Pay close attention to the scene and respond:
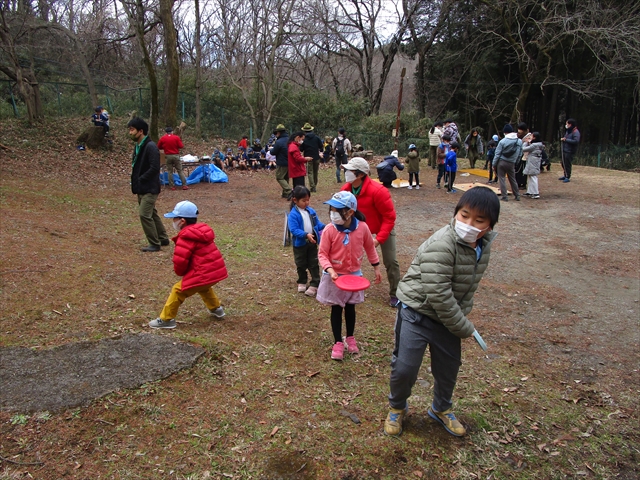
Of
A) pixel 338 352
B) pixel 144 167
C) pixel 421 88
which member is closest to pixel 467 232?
pixel 338 352

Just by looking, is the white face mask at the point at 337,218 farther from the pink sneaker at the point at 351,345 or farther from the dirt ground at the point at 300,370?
the dirt ground at the point at 300,370

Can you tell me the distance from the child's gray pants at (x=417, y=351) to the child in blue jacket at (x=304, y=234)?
245cm

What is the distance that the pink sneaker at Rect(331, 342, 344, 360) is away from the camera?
14.0 ft

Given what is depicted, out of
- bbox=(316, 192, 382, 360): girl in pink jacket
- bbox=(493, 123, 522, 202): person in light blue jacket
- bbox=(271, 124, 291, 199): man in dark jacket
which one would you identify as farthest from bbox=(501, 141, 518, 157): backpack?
bbox=(316, 192, 382, 360): girl in pink jacket

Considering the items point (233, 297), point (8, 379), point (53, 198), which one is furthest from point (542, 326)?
point (53, 198)

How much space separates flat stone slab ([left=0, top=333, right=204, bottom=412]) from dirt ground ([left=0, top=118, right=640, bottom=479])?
0.35 feet

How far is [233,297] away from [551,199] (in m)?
10.4

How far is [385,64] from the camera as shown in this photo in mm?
32500

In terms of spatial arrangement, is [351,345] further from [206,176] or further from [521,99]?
[521,99]

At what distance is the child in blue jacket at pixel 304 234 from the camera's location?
5637 millimetres

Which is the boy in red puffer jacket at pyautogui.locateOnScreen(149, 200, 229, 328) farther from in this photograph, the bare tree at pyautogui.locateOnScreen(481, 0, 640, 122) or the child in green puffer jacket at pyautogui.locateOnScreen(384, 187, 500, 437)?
the bare tree at pyautogui.locateOnScreen(481, 0, 640, 122)

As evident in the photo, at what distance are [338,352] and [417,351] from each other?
133 cm

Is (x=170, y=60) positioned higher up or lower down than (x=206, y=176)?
higher up

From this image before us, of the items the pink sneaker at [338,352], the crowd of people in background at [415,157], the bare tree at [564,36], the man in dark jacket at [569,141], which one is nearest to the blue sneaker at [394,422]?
the pink sneaker at [338,352]
